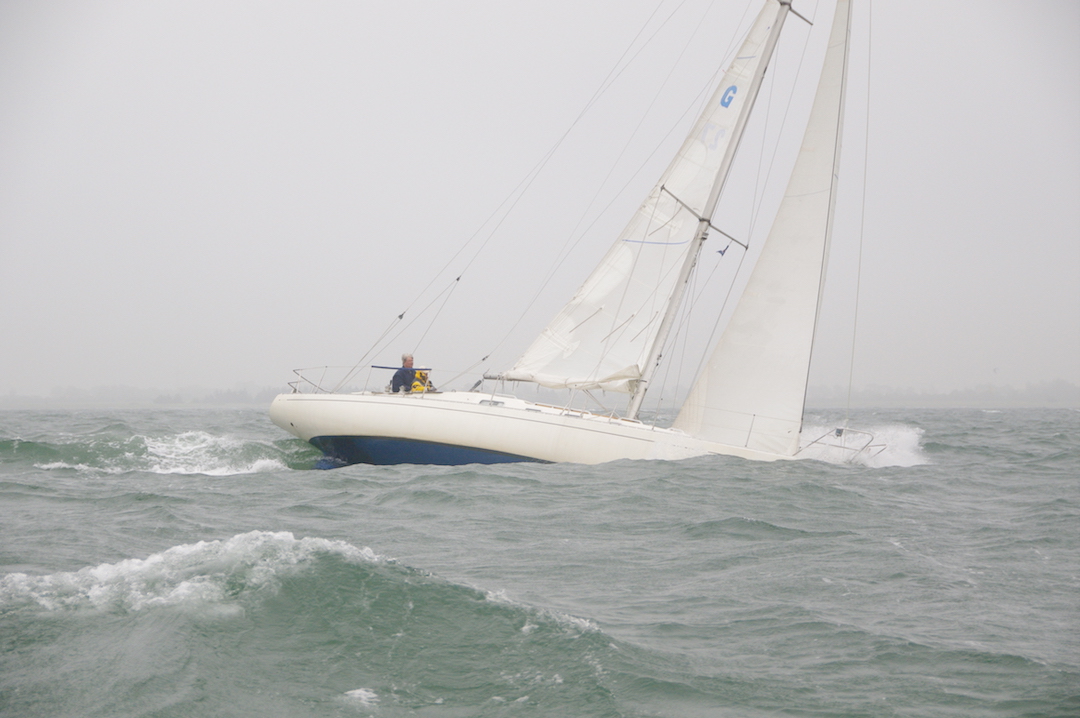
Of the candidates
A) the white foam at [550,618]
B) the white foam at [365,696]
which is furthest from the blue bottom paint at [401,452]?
the white foam at [365,696]

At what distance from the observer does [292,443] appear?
15.4 m

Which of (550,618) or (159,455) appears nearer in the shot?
(550,618)

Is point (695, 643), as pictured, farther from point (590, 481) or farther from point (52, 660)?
point (590, 481)

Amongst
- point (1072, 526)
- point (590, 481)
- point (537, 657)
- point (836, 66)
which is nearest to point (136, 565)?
point (537, 657)

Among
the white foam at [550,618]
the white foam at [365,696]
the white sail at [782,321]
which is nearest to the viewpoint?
the white foam at [365,696]

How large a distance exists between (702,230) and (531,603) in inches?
399

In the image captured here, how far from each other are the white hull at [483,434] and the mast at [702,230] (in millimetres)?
1404

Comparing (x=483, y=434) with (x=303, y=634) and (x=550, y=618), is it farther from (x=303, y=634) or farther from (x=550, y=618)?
(x=303, y=634)

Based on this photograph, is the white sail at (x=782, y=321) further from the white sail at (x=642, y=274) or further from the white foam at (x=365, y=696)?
the white foam at (x=365, y=696)

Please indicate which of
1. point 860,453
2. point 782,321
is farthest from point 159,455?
point 860,453

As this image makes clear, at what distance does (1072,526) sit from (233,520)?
8458mm

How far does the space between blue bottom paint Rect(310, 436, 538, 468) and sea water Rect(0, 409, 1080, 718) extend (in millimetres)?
2214

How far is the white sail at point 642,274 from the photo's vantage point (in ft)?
44.7

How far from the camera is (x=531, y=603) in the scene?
4953mm
